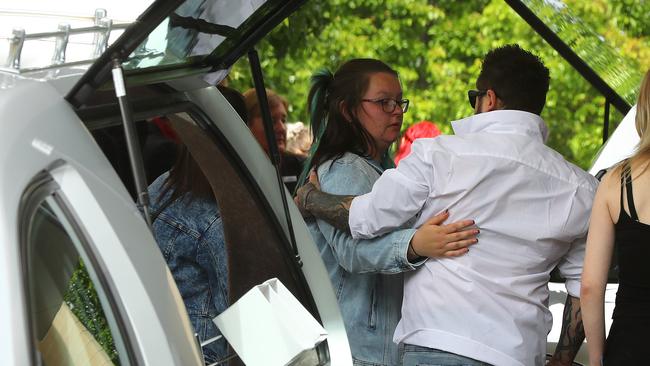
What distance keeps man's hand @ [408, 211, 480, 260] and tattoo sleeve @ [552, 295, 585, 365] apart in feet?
1.89

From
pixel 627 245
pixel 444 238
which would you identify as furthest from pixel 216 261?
pixel 627 245

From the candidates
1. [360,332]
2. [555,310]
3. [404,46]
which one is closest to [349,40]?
[404,46]

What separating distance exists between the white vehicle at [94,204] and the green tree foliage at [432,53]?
10.3 metres

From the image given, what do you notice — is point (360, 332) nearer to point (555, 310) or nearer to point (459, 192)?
point (459, 192)

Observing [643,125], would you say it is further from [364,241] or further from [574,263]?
[364,241]

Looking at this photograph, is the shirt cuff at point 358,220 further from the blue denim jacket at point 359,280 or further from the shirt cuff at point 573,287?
the shirt cuff at point 573,287

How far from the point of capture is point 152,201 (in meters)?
3.69

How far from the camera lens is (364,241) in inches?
150

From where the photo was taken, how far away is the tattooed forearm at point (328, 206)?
3881 mm

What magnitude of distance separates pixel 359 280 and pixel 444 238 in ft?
2.10

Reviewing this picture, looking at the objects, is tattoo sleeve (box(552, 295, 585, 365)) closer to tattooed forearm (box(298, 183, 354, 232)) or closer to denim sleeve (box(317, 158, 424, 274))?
denim sleeve (box(317, 158, 424, 274))

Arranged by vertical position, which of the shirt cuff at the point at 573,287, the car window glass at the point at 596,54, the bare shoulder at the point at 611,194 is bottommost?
the shirt cuff at the point at 573,287

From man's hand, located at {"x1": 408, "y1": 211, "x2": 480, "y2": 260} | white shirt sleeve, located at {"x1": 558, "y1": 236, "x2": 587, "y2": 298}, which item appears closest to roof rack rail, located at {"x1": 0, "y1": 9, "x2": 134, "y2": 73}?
man's hand, located at {"x1": 408, "y1": 211, "x2": 480, "y2": 260}

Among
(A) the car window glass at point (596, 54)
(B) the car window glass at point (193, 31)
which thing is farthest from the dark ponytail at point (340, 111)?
(A) the car window glass at point (596, 54)
